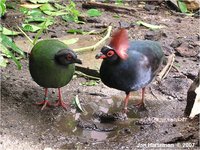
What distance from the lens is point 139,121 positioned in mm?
4949

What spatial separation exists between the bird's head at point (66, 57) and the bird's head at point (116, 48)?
0.30 m

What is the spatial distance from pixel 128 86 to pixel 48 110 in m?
0.87

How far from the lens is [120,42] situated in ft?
15.8

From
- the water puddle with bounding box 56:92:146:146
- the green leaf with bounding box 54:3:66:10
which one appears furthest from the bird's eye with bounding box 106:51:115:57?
the green leaf with bounding box 54:3:66:10

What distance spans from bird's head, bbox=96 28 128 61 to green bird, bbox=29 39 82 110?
0.33 meters

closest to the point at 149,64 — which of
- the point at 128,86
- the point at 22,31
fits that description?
the point at 128,86

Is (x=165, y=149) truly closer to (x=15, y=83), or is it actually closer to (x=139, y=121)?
(x=139, y=121)

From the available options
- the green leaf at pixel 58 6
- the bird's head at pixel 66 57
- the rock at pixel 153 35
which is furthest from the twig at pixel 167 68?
Result: the green leaf at pixel 58 6

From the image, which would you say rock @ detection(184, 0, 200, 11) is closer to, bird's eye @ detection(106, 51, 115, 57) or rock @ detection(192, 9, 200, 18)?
rock @ detection(192, 9, 200, 18)

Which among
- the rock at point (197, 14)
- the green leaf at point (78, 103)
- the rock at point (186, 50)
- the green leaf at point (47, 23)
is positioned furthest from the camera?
the rock at point (197, 14)

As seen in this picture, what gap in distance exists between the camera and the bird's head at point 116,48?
4773 mm

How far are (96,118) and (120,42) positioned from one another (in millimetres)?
790

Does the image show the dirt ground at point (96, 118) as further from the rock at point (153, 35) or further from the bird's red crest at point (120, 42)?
the bird's red crest at point (120, 42)

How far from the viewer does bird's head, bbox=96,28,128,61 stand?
4.77 metres
